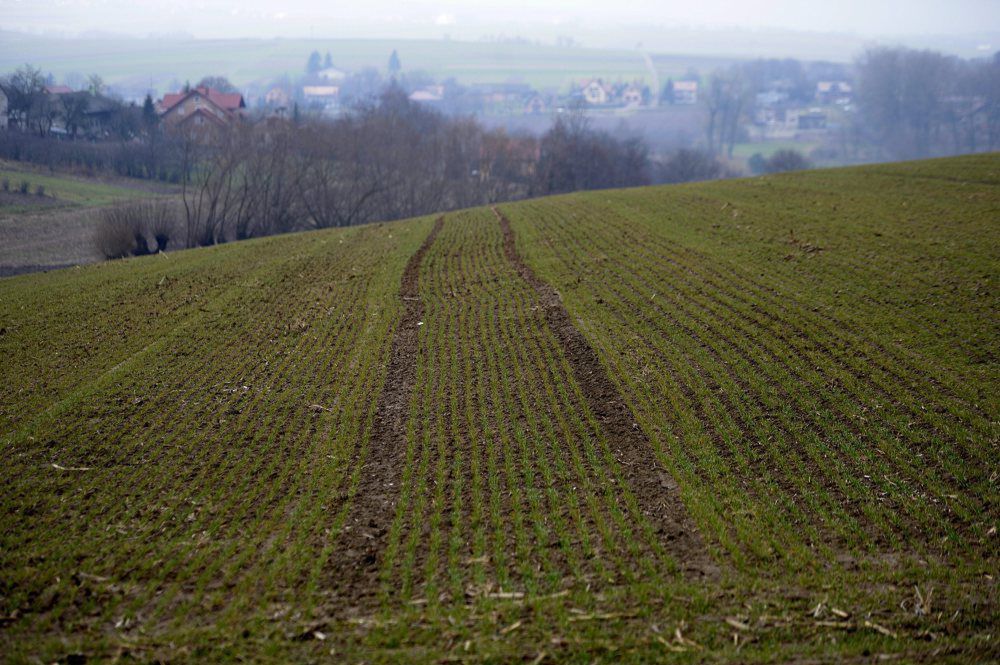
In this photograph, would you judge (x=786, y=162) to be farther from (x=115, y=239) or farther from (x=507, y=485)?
(x=507, y=485)

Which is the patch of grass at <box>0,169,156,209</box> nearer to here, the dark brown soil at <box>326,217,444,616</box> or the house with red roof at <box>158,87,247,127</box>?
the house with red roof at <box>158,87,247,127</box>

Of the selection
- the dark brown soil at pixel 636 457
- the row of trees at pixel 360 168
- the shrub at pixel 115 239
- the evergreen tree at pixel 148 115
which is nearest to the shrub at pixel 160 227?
the row of trees at pixel 360 168

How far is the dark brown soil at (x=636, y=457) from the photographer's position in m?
10.6

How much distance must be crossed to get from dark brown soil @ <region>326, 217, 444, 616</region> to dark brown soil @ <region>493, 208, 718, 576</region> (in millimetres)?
4554

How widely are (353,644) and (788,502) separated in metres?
7.74

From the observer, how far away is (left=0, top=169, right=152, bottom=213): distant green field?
204 ft

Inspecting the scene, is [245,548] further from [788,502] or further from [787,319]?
[787,319]

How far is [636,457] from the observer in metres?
13.6

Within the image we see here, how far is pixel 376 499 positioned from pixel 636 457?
17.4ft

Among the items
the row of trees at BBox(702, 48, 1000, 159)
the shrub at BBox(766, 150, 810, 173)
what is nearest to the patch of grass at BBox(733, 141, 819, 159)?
the row of trees at BBox(702, 48, 1000, 159)

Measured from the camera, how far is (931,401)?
47.3 ft

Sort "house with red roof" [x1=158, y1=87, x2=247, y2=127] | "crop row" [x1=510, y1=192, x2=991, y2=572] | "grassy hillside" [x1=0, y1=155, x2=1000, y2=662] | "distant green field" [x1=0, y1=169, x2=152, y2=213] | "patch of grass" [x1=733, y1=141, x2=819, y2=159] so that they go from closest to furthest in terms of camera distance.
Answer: "grassy hillside" [x1=0, y1=155, x2=1000, y2=662] < "crop row" [x1=510, y1=192, x2=991, y2=572] < "distant green field" [x1=0, y1=169, x2=152, y2=213] < "house with red roof" [x1=158, y1=87, x2=247, y2=127] < "patch of grass" [x1=733, y1=141, x2=819, y2=159]

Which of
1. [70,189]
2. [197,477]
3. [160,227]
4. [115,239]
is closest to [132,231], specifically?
[115,239]

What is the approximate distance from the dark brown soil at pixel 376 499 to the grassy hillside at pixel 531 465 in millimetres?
60
